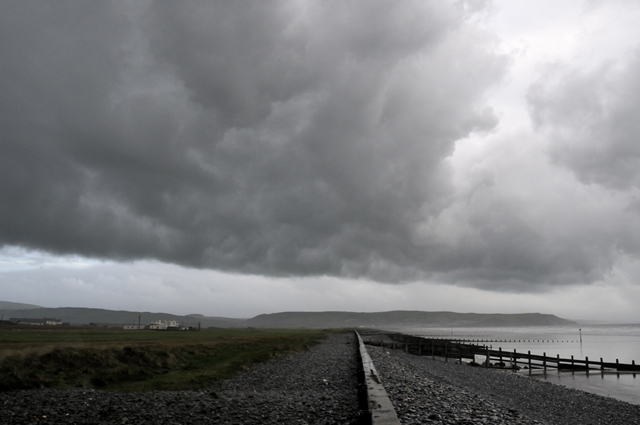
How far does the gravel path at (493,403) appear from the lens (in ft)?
45.3

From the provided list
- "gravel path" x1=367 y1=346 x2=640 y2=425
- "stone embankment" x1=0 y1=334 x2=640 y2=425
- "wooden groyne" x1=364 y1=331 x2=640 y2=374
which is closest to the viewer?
"stone embankment" x1=0 y1=334 x2=640 y2=425

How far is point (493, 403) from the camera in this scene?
19656 mm

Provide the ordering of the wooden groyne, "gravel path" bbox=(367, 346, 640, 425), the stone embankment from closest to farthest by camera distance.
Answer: the stone embankment
"gravel path" bbox=(367, 346, 640, 425)
the wooden groyne

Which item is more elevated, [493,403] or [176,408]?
[176,408]

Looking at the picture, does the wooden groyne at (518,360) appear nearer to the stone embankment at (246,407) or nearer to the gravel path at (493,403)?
the gravel path at (493,403)

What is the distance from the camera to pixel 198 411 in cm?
1409

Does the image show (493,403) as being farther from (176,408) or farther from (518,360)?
(518,360)

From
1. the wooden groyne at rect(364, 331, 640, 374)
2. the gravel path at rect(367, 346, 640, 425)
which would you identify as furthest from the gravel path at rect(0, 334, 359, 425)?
the wooden groyne at rect(364, 331, 640, 374)

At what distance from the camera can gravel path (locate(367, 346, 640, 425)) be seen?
13.8 metres

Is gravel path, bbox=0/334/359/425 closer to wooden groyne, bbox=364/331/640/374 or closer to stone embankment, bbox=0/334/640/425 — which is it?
stone embankment, bbox=0/334/640/425

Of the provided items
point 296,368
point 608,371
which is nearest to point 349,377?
point 296,368

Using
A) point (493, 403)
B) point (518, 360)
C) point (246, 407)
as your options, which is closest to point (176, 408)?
point (246, 407)

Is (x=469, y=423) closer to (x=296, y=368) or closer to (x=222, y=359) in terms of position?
(x=296, y=368)

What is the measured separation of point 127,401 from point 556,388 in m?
39.2
